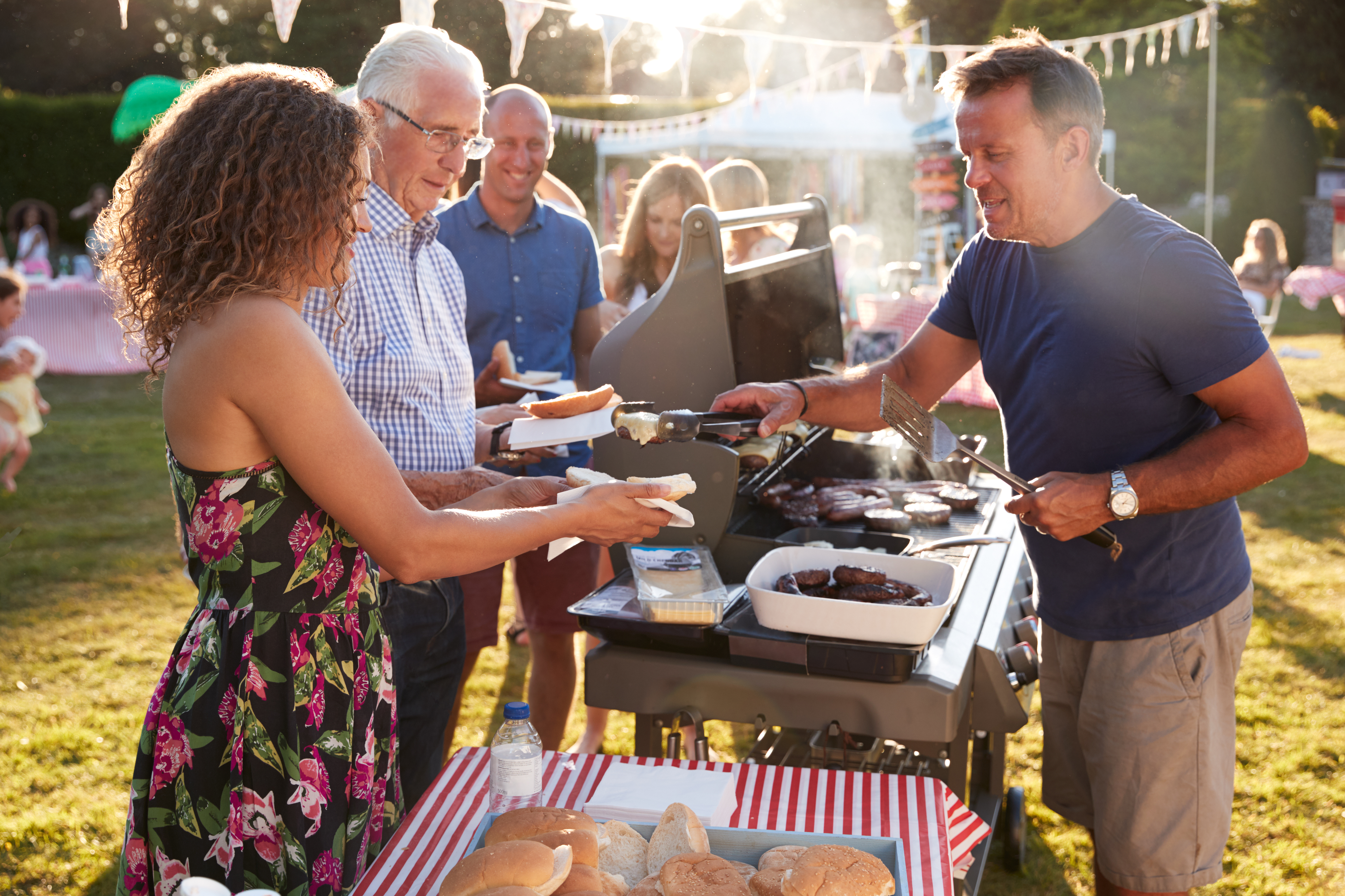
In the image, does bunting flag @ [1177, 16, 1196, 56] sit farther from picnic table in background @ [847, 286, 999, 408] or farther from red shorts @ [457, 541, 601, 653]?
red shorts @ [457, 541, 601, 653]

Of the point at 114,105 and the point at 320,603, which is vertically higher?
the point at 114,105

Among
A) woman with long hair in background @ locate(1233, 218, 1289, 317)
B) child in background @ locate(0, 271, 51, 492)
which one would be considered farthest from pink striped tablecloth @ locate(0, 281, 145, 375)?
woman with long hair in background @ locate(1233, 218, 1289, 317)

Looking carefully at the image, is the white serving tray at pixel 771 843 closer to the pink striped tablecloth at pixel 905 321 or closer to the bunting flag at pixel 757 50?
the bunting flag at pixel 757 50

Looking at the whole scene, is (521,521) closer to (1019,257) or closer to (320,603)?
(320,603)

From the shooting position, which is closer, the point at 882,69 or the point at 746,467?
the point at 746,467

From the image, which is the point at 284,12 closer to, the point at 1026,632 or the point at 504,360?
the point at 504,360

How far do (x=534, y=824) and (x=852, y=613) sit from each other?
0.77 m

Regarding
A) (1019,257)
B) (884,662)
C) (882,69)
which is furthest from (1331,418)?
(882,69)

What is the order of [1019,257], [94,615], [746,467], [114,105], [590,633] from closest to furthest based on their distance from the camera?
[590,633]
[1019,257]
[746,467]
[94,615]
[114,105]

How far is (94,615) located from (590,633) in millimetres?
4124

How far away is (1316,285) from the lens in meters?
13.3

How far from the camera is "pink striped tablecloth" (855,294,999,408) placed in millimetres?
8922

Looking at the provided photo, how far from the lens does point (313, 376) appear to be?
138 cm

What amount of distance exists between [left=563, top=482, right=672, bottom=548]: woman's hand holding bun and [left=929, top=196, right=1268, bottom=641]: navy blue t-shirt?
93 centimetres
